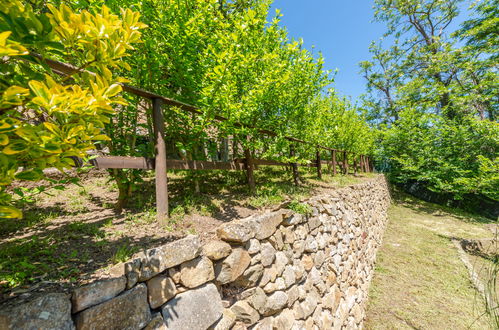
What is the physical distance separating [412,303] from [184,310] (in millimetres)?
5558

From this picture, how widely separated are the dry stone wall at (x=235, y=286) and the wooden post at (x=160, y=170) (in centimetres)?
69

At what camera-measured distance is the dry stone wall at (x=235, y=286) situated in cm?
122

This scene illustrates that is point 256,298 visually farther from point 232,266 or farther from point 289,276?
point 289,276

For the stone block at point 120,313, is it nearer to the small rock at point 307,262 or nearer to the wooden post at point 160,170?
the wooden post at point 160,170

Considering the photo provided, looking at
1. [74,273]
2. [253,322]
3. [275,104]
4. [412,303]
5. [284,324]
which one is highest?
[275,104]

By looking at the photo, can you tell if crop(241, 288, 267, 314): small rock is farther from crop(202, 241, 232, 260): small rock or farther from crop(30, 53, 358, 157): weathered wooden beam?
crop(30, 53, 358, 157): weathered wooden beam

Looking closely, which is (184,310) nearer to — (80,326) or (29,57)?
(80,326)

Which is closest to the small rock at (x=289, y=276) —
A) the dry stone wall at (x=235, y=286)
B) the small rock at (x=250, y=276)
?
the dry stone wall at (x=235, y=286)

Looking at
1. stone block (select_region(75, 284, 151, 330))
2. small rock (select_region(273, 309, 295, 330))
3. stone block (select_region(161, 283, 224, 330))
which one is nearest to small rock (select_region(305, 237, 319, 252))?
small rock (select_region(273, 309, 295, 330))

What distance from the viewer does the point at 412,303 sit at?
4.73 meters

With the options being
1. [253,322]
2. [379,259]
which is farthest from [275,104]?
[379,259]

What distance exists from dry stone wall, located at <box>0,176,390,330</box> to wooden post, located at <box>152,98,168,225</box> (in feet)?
2.27

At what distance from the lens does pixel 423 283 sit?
17.9ft

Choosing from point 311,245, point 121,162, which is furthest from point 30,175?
point 311,245
